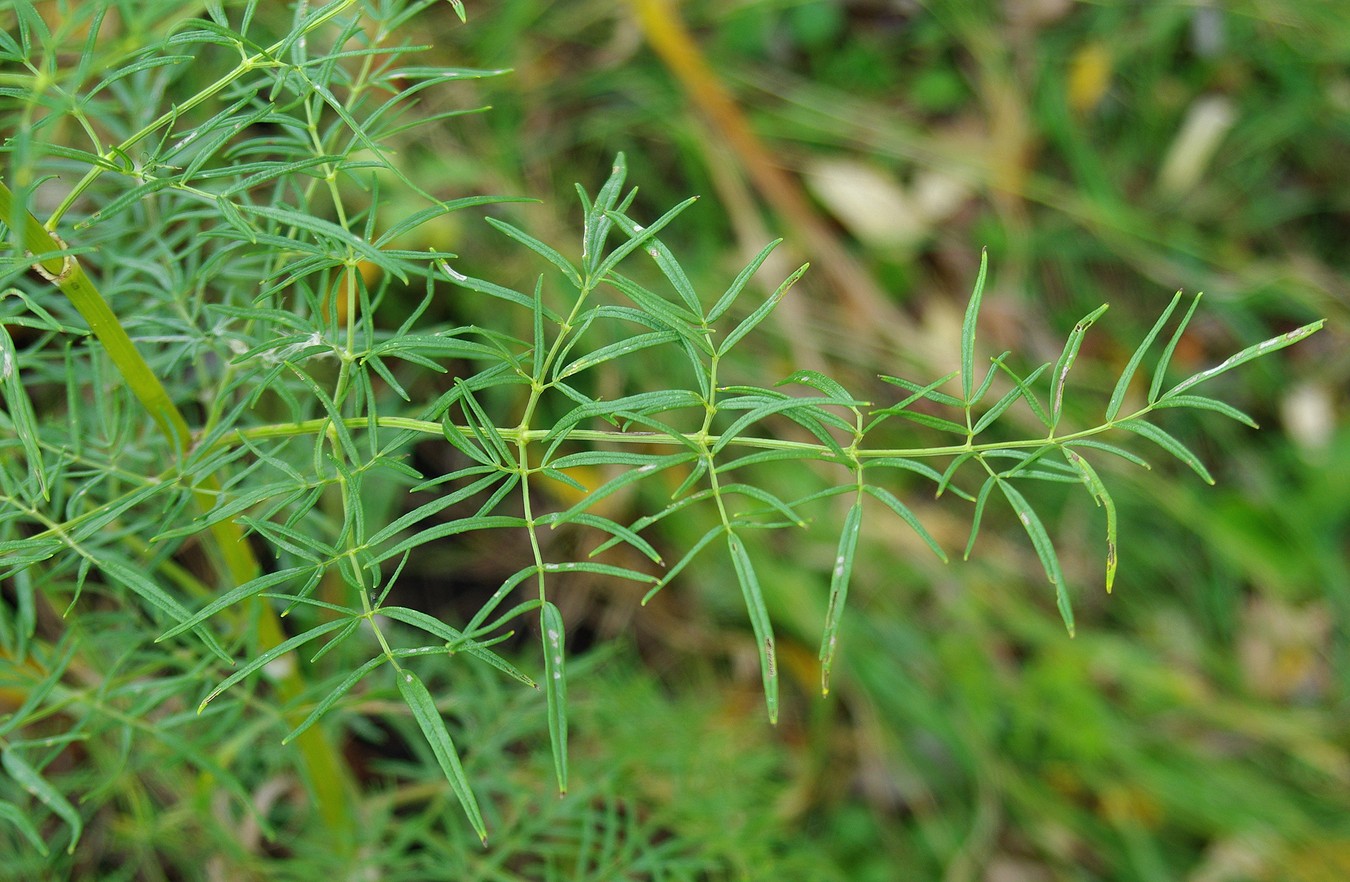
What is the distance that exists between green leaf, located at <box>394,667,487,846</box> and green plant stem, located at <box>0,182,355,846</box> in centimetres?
18

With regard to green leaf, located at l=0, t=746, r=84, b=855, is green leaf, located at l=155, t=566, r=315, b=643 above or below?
above

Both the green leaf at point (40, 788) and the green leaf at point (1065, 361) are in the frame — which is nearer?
the green leaf at point (1065, 361)

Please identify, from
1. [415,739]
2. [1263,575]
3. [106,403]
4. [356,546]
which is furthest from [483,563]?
[1263,575]

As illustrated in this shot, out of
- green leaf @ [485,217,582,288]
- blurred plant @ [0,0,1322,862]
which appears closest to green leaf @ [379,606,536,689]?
blurred plant @ [0,0,1322,862]

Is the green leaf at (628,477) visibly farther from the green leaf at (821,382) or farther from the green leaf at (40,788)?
the green leaf at (40,788)

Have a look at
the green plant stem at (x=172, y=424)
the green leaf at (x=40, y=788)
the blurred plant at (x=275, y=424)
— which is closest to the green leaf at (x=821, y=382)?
the blurred plant at (x=275, y=424)

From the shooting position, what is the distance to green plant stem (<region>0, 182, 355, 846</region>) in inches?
24.8

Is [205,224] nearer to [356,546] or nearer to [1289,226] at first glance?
[356,546]

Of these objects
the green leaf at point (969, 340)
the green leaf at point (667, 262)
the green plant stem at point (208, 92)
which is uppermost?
the green plant stem at point (208, 92)

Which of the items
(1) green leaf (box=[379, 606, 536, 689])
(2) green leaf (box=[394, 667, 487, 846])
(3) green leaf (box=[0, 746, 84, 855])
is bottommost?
(3) green leaf (box=[0, 746, 84, 855])

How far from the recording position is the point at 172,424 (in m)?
0.76

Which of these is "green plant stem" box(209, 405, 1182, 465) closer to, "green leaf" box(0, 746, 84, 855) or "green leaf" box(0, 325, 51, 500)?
"green leaf" box(0, 325, 51, 500)

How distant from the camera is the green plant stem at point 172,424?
630 millimetres

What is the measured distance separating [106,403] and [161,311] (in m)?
0.12
